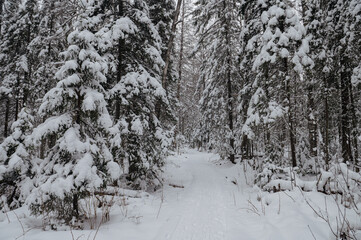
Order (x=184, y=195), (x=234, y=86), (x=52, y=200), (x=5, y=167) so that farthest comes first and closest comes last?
(x=234, y=86) < (x=184, y=195) < (x=5, y=167) < (x=52, y=200)

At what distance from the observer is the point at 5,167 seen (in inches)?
244

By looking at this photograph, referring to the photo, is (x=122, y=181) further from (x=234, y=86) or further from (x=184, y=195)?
(x=234, y=86)

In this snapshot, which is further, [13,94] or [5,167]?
[13,94]

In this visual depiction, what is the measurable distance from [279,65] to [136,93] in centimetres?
617

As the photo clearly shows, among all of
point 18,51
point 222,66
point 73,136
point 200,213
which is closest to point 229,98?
point 222,66

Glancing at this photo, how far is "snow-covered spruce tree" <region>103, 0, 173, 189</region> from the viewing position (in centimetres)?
743

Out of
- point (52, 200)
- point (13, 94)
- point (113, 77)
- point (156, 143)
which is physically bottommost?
point (52, 200)

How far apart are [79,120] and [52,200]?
74.1 inches

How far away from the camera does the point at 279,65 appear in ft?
27.0

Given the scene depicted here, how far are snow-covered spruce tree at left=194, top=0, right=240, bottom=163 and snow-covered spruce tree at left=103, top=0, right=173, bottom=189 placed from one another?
6.46m

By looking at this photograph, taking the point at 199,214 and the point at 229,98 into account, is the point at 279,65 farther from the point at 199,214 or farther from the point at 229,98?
the point at 199,214

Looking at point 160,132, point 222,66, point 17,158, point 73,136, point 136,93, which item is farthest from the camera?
point 222,66

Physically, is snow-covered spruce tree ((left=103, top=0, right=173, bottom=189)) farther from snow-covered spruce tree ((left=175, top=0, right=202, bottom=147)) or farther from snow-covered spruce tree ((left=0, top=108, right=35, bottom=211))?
snow-covered spruce tree ((left=175, top=0, right=202, bottom=147))

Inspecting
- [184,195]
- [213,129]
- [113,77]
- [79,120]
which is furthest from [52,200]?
[213,129]
